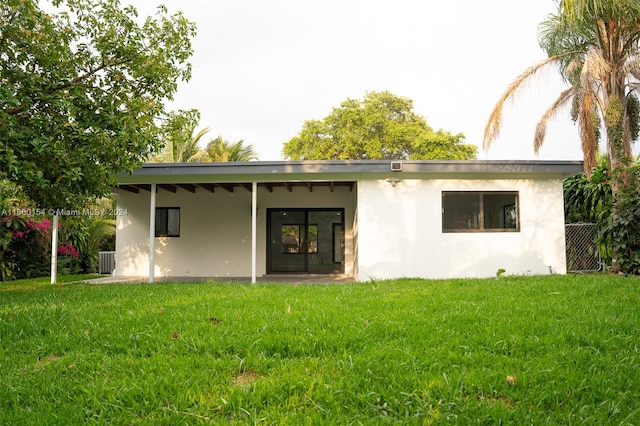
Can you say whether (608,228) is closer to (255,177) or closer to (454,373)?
(255,177)

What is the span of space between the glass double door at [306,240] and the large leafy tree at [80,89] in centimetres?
599

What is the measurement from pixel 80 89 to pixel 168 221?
6.46 meters

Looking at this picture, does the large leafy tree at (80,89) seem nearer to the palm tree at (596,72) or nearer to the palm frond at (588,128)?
the palm tree at (596,72)

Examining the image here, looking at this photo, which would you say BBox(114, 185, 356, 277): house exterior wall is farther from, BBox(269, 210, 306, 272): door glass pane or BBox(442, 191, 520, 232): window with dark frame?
BBox(442, 191, 520, 232): window with dark frame

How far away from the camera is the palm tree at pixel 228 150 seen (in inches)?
1006

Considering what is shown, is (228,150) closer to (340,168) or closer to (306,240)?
(306,240)

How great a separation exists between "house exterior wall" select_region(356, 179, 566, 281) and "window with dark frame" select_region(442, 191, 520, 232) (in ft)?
0.52

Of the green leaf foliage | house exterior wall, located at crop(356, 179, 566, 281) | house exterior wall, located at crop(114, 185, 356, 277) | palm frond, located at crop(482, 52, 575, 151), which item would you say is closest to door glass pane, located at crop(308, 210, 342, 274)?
house exterior wall, located at crop(114, 185, 356, 277)

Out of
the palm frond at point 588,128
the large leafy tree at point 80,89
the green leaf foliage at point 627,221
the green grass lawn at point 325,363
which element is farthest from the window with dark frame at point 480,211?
the large leafy tree at point 80,89

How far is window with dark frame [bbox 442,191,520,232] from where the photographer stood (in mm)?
9797

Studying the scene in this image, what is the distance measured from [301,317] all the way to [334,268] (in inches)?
341

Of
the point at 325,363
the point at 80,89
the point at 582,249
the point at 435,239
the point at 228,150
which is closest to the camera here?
the point at 325,363

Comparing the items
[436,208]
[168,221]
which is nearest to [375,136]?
[168,221]

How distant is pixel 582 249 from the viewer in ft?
A: 37.4
